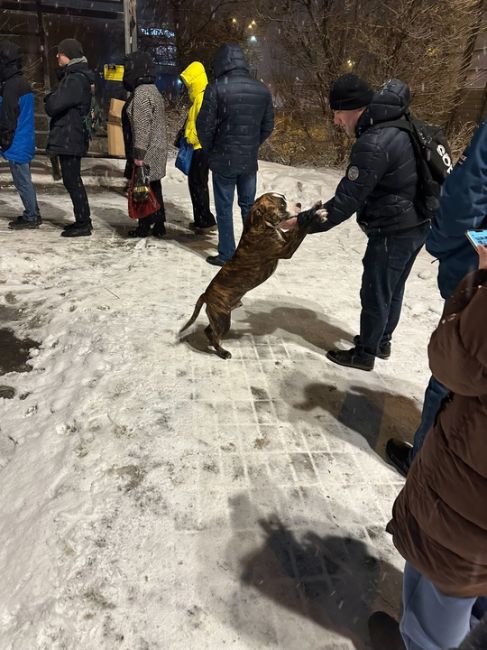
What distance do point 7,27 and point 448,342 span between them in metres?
14.3

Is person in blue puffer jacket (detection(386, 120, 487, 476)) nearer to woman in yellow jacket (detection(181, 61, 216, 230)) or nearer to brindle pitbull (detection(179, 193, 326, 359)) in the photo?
brindle pitbull (detection(179, 193, 326, 359))

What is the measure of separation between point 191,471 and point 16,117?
534 cm

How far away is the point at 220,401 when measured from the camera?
10.6ft

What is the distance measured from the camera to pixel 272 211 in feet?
10.1

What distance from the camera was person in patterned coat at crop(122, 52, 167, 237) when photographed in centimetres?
547

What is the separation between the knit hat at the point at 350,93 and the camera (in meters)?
2.91

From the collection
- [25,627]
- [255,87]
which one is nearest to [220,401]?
[25,627]

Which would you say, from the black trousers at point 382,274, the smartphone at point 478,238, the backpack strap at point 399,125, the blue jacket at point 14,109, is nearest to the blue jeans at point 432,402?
the smartphone at point 478,238

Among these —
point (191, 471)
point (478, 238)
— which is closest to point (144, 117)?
point (191, 471)

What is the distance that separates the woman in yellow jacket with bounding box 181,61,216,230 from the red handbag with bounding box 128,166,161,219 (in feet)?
2.33

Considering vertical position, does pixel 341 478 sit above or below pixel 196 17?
below

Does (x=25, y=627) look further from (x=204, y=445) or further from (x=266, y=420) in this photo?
(x=266, y=420)

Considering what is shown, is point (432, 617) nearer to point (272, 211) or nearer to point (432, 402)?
point (432, 402)

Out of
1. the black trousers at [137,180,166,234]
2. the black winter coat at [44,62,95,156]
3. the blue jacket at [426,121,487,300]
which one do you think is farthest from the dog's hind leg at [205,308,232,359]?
the black winter coat at [44,62,95,156]
